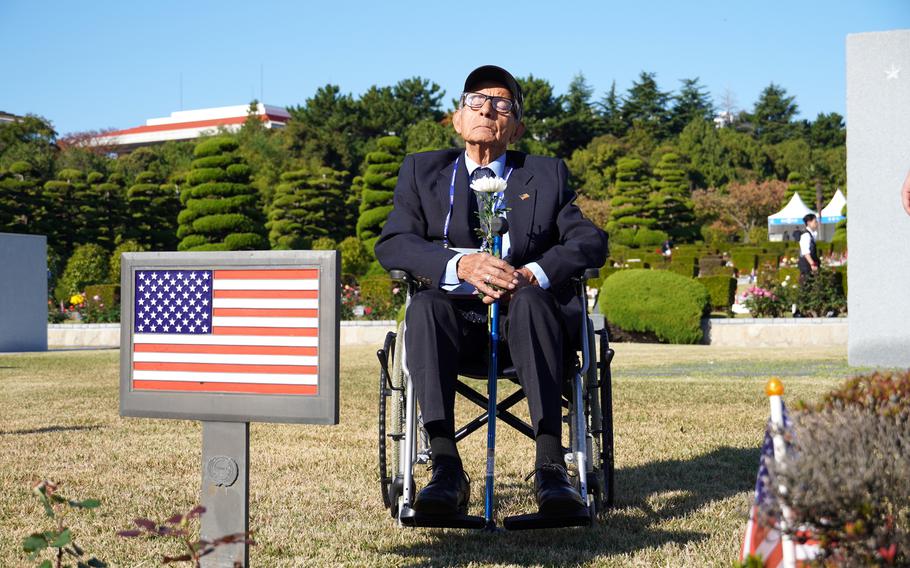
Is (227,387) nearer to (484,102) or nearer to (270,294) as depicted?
(270,294)

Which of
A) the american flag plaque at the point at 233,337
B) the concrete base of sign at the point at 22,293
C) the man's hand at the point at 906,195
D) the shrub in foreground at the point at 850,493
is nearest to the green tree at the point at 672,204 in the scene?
the concrete base of sign at the point at 22,293

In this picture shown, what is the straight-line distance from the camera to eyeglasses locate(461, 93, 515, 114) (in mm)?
3746

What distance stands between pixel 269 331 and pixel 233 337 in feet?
0.30

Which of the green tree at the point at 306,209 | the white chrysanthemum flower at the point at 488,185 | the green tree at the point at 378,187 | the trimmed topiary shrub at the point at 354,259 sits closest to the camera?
the white chrysanthemum flower at the point at 488,185

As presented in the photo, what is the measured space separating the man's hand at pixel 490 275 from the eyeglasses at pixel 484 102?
2.12ft

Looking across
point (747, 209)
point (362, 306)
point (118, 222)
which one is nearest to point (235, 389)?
point (362, 306)

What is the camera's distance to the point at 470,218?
3.78 m

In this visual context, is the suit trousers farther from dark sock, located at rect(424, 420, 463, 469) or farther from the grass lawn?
the grass lawn

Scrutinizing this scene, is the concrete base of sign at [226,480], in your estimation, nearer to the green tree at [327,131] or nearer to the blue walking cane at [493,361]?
the blue walking cane at [493,361]

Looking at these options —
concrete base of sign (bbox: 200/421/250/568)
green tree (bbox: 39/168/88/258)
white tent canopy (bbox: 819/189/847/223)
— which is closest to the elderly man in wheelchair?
concrete base of sign (bbox: 200/421/250/568)

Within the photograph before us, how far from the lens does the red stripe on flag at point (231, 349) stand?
2.43m

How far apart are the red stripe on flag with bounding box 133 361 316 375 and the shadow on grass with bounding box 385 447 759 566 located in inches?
34.5

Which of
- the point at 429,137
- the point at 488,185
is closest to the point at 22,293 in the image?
the point at 488,185

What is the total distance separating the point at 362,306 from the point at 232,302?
15.2 meters
